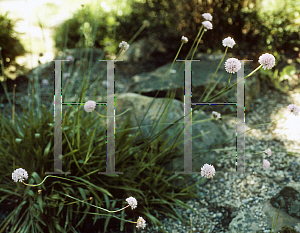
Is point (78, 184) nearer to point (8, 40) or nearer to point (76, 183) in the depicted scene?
point (76, 183)

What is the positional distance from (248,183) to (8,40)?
3513 mm

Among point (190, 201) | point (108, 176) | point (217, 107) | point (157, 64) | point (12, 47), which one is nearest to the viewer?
point (108, 176)

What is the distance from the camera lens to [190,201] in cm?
246

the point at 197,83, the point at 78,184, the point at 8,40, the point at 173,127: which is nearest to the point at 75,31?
the point at 8,40

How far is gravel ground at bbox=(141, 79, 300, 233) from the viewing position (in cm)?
223

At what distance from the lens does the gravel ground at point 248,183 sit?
2234mm

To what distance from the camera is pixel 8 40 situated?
13.3 ft

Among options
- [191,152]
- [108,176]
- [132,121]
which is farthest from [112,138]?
[191,152]

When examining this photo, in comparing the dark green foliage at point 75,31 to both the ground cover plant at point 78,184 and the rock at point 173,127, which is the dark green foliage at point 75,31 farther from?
the ground cover plant at point 78,184

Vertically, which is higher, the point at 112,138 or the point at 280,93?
the point at 280,93

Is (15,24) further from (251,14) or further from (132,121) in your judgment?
(251,14)

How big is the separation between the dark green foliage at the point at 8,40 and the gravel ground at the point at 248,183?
2.96 metres

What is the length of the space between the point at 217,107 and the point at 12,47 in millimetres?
2851

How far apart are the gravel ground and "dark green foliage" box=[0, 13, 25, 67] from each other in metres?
2.96
